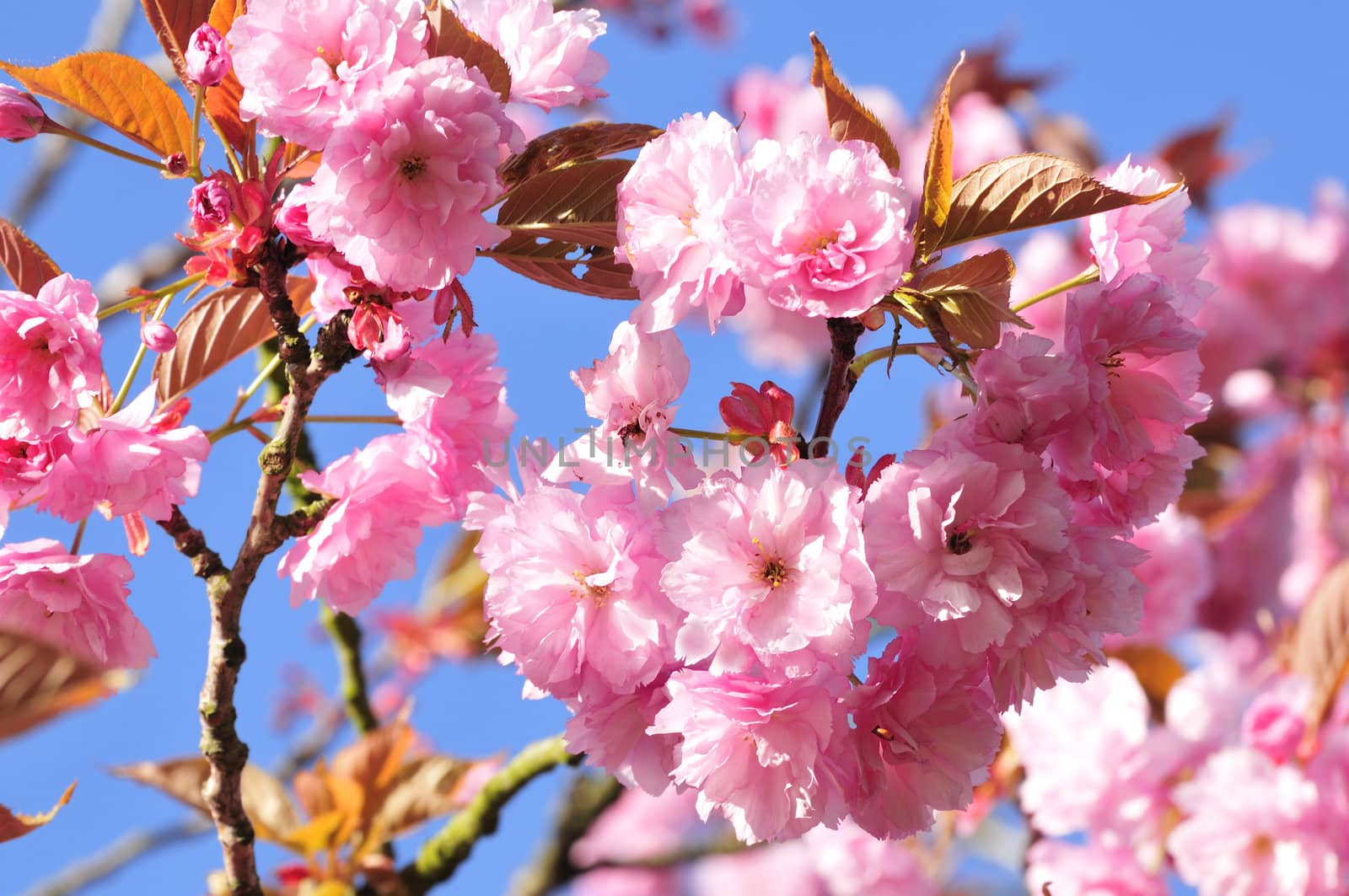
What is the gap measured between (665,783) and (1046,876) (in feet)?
3.84

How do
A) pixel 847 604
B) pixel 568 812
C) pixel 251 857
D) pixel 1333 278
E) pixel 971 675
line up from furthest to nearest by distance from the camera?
pixel 1333 278
pixel 568 812
pixel 251 857
pixel 971 675
pixel 847 604

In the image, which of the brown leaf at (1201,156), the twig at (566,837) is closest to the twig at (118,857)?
the twig at (566,837)

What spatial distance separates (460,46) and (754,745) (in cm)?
57

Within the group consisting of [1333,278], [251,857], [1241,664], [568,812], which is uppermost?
[1333,278]

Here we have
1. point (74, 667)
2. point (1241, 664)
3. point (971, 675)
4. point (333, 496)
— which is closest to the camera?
point (74, 667)

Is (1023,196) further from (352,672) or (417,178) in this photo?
(352,672)

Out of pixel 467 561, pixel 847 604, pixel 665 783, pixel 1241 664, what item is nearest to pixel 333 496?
pixel 665 783

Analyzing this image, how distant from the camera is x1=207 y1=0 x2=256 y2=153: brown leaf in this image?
975 mm

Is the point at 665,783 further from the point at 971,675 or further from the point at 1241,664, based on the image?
the point at 1241,664

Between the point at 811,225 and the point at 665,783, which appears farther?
the point at 665,783

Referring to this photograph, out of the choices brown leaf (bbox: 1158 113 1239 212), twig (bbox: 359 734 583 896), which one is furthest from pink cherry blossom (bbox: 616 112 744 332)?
brown leaf (bbox: 1158 113 1239 212)

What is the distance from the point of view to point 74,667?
21.3 inches

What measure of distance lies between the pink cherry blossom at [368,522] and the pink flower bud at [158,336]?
6.5 inches

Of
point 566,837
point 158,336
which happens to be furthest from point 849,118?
point 566,837
